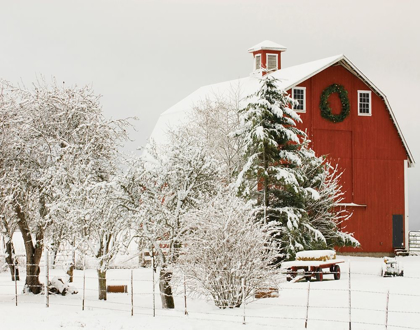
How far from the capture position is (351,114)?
1652 inches

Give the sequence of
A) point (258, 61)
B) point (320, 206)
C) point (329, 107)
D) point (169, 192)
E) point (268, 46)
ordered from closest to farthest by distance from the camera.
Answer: point (169, 192), point (320, 206), point (329, 107), point (268, 46), point (258, 61)

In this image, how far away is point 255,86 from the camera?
45125mm

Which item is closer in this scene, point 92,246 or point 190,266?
point 190,266

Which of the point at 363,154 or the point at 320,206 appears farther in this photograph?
the point at 363,154

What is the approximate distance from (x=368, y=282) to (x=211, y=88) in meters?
24.6

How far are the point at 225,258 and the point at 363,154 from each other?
2308 centimetres

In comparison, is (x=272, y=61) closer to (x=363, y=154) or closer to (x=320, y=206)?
(x=363, y=154)

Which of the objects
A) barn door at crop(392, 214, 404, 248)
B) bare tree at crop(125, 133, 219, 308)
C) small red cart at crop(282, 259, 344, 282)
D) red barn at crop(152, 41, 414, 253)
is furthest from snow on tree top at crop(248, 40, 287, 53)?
bare tree at crop(125, 133, 219, 308)

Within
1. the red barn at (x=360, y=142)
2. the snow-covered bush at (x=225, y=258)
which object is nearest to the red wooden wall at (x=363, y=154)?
the red barn at (x=360, y=142)

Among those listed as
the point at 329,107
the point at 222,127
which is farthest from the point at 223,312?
the point at 329,107

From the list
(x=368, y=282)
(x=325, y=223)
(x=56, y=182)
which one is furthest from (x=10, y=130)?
(x=325, y=223)

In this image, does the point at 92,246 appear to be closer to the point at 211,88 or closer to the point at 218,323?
the point at 218,323

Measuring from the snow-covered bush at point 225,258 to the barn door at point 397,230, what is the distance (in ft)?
73.4

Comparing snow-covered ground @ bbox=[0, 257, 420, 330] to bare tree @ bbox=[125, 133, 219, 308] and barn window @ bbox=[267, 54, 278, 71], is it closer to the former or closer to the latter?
bare tree @ bbox=[125, 133, 219, 308]
